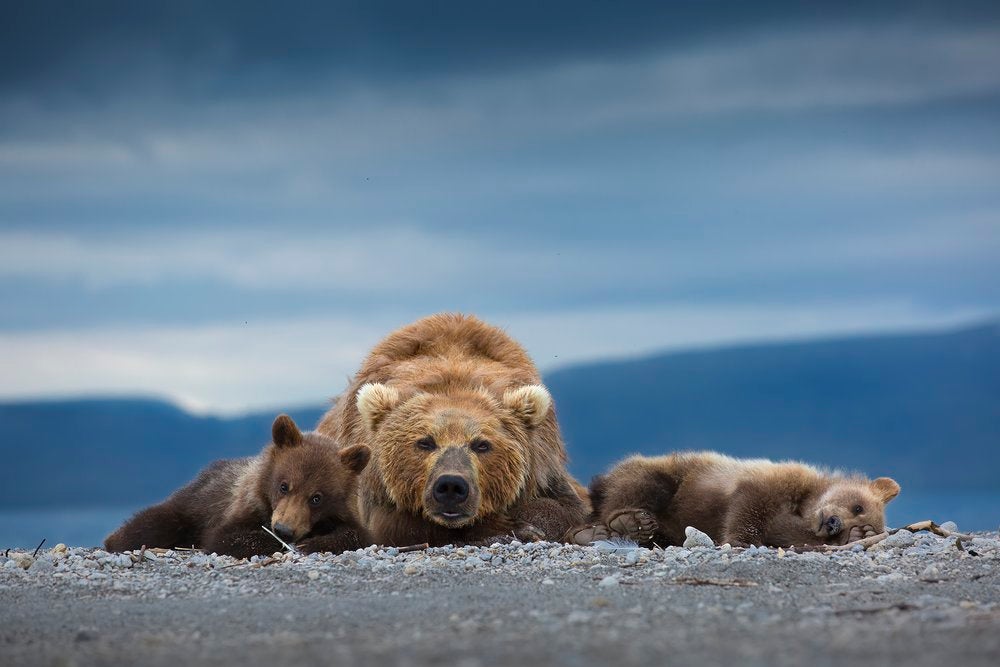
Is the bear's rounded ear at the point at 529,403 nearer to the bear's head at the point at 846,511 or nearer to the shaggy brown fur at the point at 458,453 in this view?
the shaggy brown fur at the point at 458,453

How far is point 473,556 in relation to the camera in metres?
8.66

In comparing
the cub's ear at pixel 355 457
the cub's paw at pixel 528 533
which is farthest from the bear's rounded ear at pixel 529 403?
the cub's ear at pixel 355 457

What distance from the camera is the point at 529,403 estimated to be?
411 inches

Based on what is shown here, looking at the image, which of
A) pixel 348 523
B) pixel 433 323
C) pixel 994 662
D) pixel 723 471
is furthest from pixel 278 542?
pixel 994 662

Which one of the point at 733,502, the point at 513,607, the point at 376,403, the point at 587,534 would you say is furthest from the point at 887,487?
the point at 513,607

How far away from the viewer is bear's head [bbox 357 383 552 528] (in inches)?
377

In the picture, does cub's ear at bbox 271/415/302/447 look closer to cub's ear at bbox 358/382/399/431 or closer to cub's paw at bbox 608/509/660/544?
cub's ear at bbox 358/382/399/431

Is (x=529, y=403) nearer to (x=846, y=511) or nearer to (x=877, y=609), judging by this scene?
(x=846, y=511)

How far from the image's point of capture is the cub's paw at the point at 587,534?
390 inches

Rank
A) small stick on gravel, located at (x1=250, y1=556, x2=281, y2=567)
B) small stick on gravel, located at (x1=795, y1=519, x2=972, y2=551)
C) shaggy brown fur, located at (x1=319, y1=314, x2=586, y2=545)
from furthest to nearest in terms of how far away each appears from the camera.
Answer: shaggy brown fur, located at (x1=319, y1=314, x2=586, y2=545), small stick on gravel, located at (x1=795, y1=519, x2=972, y2=551), small stick on gravel, located at (x1=250, y1=556, x2=281, y2=567)

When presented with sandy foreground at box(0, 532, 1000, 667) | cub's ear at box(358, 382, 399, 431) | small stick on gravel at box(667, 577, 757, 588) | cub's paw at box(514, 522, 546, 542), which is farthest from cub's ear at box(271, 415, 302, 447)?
small stick on gravel at box(667, 577, 757, 588)

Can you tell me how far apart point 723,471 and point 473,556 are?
2857 mm

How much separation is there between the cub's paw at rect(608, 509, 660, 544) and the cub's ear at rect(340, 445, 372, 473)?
2.04m

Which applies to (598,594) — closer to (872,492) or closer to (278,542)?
(278,542)
